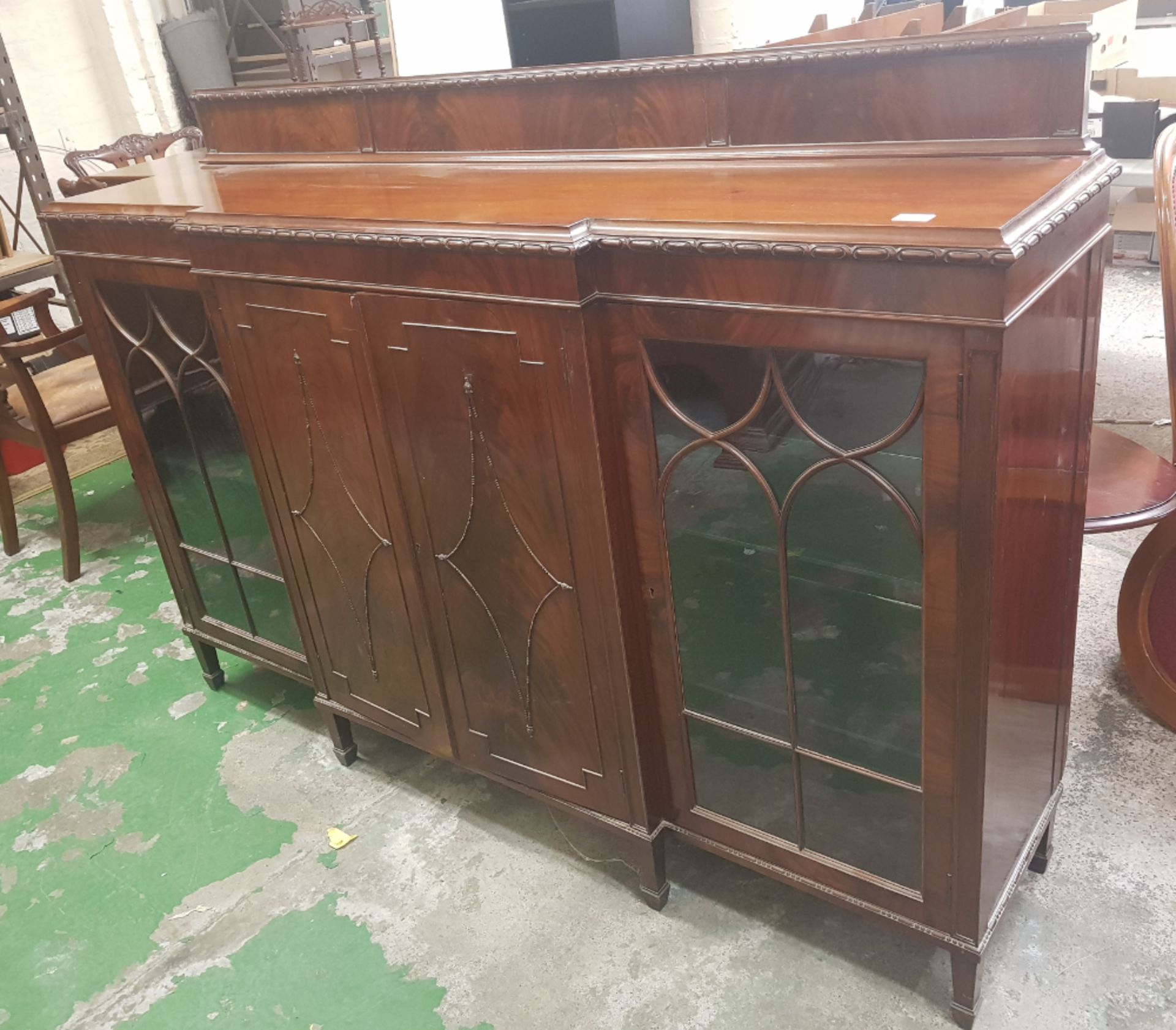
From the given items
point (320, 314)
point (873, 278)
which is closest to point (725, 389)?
point (873, 278)

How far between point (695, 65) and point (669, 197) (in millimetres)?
278

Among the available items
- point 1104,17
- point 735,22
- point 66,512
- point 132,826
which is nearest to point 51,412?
point 66,512

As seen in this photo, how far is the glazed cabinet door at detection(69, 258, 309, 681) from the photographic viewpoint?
1807 millimetres

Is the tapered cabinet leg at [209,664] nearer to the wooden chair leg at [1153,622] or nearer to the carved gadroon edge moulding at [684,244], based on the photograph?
the carved gadroon edge moulding at [684,244]

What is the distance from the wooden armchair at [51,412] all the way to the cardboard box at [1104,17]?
327cm

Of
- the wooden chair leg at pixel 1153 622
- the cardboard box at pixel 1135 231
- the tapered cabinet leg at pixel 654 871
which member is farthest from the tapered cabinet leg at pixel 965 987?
the cardboard box at pixel 1135 231

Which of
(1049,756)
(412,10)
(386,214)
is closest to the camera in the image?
(386,214)

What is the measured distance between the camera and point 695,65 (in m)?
1.40

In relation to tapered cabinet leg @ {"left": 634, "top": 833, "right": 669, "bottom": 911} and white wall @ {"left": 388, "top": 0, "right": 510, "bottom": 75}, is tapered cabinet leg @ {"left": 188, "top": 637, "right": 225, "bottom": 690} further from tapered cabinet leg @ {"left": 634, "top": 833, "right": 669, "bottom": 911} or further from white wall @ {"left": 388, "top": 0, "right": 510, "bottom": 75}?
white wall @ {"left": 388, "top": 0, "right": 510, "bottom": 75}

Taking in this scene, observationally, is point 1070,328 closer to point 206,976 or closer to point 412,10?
point 206,976

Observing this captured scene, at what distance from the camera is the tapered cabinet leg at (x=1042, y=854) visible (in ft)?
5.16

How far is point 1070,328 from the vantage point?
3.88ft

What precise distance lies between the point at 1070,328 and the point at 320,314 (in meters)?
1.03

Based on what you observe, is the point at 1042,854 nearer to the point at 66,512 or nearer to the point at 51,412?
the point at 66,512
